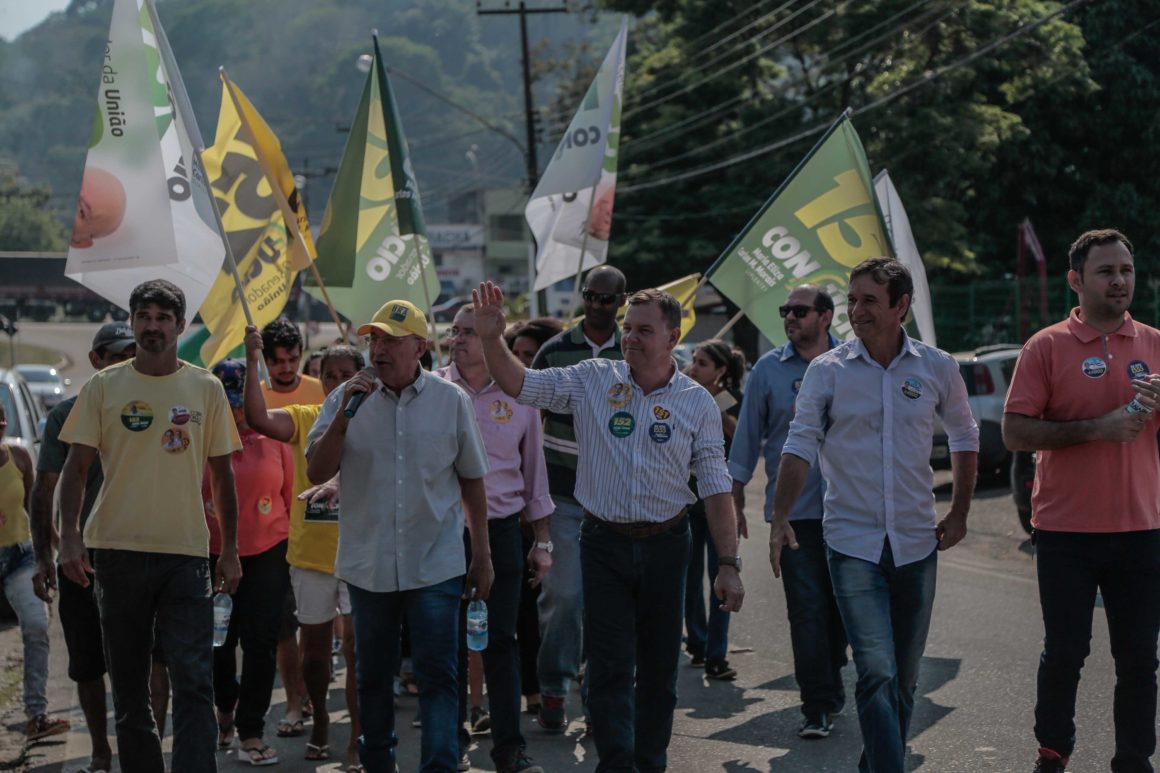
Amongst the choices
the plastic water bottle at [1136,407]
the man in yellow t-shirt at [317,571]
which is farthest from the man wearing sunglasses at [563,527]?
the plastic water bottle at [1136,407]

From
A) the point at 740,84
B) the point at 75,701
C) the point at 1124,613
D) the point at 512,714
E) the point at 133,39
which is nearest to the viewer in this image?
the point at 1124,613

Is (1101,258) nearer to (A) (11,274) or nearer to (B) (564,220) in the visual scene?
(B) (564,220)

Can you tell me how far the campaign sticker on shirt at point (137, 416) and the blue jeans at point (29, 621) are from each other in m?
2.33

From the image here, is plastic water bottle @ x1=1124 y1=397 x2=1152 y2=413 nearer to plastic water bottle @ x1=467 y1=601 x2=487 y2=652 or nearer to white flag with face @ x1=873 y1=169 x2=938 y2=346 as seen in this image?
plastic water bottle @ x1=467 y1=601 x2=487 y2=652

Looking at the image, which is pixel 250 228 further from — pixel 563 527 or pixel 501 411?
pixel 563 527

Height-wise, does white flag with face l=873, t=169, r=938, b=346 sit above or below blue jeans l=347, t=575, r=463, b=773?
above

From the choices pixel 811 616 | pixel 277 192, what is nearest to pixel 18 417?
pixel 277 192

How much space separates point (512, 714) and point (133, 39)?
397cm

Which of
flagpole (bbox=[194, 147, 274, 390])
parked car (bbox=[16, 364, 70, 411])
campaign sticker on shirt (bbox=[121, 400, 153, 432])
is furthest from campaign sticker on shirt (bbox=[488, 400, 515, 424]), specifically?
parked car (bbox=[16, 364, 70, 411])

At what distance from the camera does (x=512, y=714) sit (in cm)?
685

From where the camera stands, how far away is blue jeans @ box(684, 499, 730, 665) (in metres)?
8.91

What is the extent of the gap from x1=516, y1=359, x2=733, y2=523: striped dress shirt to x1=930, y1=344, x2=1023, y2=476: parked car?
12389mm

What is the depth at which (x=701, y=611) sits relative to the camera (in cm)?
935

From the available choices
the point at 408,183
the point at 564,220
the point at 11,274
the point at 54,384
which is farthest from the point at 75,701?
the point at 11,274
